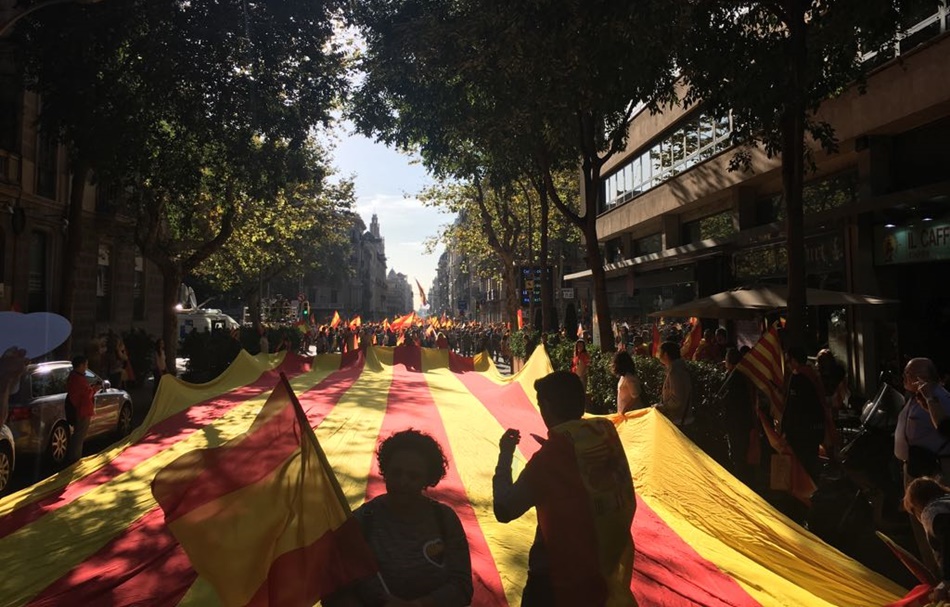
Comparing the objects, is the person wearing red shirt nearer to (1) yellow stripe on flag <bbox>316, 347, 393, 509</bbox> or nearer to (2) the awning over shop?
(1) yellow stripe on flag <bbox>316, 347, 393, 509</bbox>

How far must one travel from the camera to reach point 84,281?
26.2 m

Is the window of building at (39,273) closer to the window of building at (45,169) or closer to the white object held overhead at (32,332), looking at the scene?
the window of building at (45,169)

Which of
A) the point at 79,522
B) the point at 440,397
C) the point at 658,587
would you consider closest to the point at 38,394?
the point at 79,522

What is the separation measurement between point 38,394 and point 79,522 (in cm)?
548

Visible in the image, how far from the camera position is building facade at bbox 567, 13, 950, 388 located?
12.2m

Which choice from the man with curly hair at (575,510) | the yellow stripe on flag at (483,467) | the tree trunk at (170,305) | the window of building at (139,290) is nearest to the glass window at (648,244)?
the yellow stripe on flag at (483,467)

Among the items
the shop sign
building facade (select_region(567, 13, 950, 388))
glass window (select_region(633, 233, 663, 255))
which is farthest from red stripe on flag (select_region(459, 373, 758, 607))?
glass window (select_region(633, 233, 663, 255))

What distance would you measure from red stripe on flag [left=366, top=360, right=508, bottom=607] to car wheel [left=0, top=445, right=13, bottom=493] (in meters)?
4.60

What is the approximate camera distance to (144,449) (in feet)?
25.5

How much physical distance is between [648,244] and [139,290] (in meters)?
24.3

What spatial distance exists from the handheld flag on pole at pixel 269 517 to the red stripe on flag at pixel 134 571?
3.56 ft

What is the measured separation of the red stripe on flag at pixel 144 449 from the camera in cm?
558

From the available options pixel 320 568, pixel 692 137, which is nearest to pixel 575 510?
pixel 320 568

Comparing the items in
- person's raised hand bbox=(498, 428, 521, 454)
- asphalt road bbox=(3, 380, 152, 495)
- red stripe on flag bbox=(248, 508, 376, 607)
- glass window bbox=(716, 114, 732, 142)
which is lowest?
asphalt road bbox=(3, 380, 152, 495)
